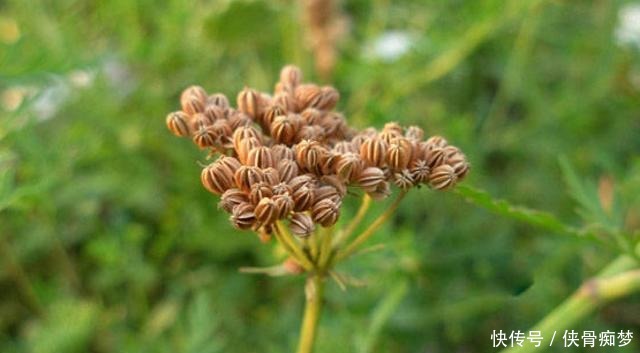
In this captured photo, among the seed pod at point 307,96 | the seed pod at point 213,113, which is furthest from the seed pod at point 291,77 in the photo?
the seed pod at point 213,113

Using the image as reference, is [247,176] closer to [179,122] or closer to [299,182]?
[299,182]

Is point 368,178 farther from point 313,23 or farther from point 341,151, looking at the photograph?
point 313,23

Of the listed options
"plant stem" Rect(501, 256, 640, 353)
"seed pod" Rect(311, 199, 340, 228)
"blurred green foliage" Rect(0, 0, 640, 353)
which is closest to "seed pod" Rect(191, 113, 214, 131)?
"seed pod" Rect(311, 199, 340, 228)

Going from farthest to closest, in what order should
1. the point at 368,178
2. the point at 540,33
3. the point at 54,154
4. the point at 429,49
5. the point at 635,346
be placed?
the point at 540,33 < the point at 429,49 < the point at 635,346 < the point at 54,154 < the point at 368,178

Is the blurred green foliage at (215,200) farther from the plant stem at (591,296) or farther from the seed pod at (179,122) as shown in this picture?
the seed pod at (179,122)

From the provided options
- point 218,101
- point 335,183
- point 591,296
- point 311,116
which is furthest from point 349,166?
point 591,296

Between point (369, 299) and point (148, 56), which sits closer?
point (369, 299)

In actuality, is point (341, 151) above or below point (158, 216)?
below

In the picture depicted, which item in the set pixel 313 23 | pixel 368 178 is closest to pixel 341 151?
pixel 368 178
